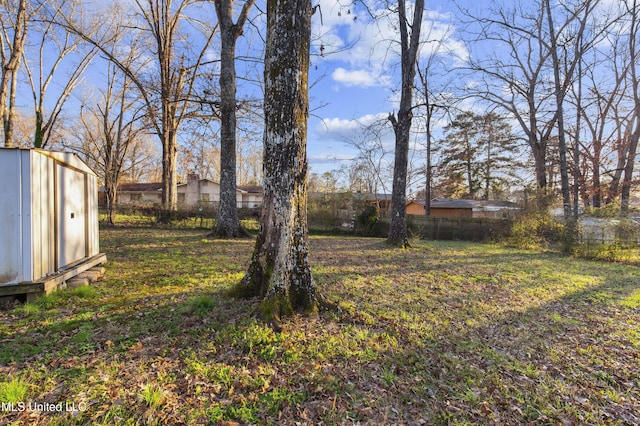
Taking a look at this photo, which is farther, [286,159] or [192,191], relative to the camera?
[192,191]

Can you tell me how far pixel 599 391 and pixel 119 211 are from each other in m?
19.9

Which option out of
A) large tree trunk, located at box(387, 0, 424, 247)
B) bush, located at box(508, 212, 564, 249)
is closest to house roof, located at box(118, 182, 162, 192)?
large tree trunk, located at box(387, 0, 424, 247)

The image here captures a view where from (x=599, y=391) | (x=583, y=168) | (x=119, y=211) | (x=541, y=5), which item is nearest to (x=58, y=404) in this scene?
(x=599, y=391)

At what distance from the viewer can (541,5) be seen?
45.2ft

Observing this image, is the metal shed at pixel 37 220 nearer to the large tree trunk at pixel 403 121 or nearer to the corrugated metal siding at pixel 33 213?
the corrugated metal siding at pixel 33 213

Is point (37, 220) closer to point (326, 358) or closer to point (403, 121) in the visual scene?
point (326, 358)

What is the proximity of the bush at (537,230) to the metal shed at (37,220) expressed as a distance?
45.9 feet

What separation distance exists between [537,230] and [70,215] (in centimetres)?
1458

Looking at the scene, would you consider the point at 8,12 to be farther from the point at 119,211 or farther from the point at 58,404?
the point at 58,404

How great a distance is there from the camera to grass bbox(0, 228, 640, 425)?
6.88ft

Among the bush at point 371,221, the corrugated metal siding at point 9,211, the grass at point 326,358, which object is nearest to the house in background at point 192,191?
the bush at point 371,221

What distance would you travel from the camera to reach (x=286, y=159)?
3.47 metres

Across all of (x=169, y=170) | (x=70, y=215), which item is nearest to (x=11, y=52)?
(x=169, y=170)

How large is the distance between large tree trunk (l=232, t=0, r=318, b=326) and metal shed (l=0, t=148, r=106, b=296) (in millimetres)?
2869
